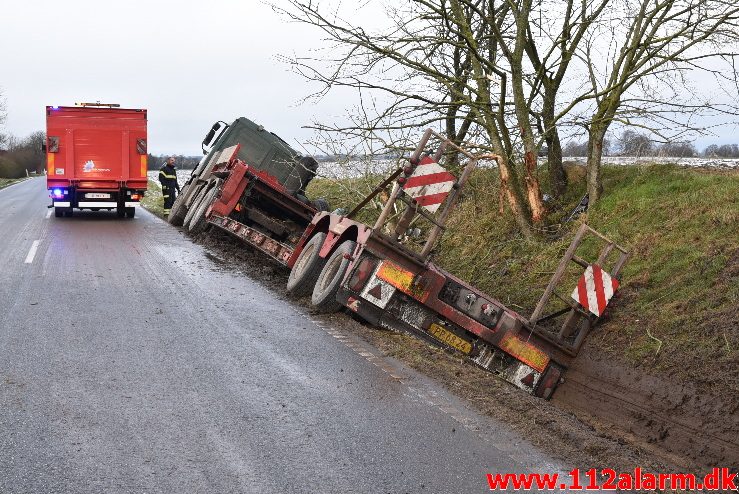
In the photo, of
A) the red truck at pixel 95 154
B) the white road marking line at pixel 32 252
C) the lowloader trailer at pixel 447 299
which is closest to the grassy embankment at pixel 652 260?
the lowloader trailer at pixel 447 299

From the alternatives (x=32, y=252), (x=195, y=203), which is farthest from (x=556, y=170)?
(x=32, y=252)

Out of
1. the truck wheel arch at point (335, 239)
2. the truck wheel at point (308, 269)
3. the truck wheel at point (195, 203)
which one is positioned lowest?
the truck wheel at point (195, 203)

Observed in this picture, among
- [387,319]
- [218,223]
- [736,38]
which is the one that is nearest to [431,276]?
[387,319]

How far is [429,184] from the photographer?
8023 mm

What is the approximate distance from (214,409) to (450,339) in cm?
303

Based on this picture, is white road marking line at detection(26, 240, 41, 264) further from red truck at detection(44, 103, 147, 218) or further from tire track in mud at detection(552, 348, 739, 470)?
tire track in mud at detection(552, 348, 739, 470)

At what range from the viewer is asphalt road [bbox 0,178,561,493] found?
168 inches

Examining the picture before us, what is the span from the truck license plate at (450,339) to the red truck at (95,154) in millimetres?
15766

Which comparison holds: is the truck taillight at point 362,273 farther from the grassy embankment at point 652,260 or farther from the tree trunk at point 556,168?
the tree trunk at point 556,168

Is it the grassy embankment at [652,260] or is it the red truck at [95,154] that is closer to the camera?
the grassy embankment at [652,260]

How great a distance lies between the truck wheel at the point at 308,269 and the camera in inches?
383

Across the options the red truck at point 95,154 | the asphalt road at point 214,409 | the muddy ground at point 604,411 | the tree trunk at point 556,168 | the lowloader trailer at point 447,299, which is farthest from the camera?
the red truck at point 95,154

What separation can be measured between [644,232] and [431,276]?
3489 mm

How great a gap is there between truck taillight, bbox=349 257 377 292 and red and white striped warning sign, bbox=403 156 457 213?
0.82m
